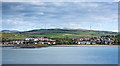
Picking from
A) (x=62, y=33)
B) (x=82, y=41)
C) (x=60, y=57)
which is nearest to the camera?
(x=60, y=57)

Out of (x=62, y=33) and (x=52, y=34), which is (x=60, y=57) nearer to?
(x=52, y=34)

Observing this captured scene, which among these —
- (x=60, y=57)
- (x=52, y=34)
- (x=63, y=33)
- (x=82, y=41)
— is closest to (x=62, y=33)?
(x=63, y=33)

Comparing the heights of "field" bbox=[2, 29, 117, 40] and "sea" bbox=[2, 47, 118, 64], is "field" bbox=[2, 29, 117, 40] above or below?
above

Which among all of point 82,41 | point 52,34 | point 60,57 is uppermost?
point 52,34

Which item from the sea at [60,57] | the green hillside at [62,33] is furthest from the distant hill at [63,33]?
the sea at [60,57]

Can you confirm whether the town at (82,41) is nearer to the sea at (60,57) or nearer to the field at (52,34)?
the field at (52,34)

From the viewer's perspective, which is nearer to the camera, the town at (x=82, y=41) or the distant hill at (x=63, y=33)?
the town at (x=82, y=41)

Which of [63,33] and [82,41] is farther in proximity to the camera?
[63,33]

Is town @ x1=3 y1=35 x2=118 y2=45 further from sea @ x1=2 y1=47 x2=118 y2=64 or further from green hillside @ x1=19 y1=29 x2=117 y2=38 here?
sea @ x1=2 y1=47 x2=118 y2=64

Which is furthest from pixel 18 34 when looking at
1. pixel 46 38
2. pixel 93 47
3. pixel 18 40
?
pixel 93 47

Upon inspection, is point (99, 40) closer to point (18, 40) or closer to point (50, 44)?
point (50, 44)

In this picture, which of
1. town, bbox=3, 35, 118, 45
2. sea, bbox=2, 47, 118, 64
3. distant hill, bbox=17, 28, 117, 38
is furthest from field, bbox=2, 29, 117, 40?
sea, bbox=2, 47, 118, 64
